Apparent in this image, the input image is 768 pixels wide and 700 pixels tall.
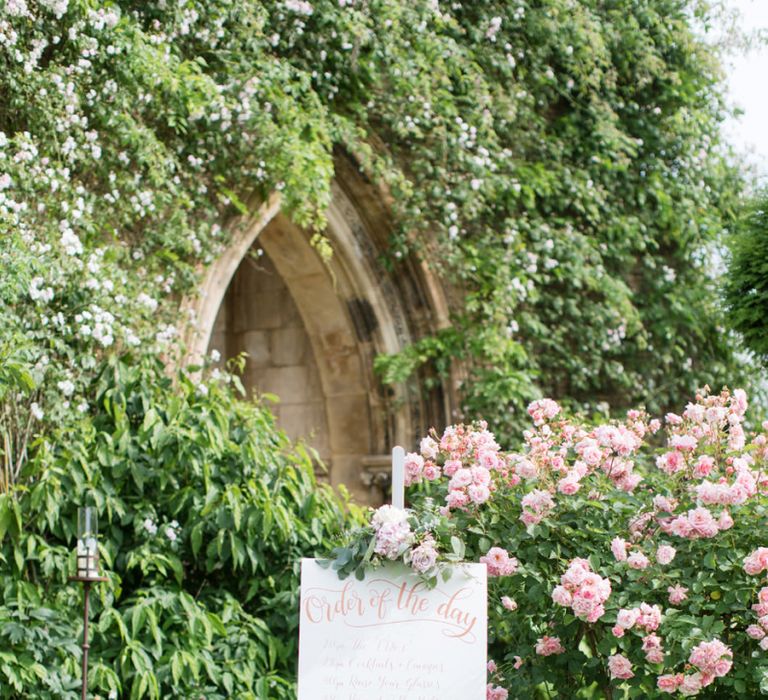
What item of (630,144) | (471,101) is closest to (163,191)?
(471,101)

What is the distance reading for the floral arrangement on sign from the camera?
9.18 ft

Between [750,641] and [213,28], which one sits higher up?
[213,28]

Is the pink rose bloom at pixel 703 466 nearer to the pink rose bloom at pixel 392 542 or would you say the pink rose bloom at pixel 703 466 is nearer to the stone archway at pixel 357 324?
the pink rose bloom at pixel 392 542

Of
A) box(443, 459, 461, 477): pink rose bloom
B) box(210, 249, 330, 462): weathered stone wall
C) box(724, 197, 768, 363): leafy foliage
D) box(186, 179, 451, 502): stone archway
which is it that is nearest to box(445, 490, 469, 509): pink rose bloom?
box(443, 459, 461, 477): pink rose bloom

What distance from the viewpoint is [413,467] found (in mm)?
3201

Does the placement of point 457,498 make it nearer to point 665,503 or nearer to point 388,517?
point 388,517

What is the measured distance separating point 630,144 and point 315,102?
2.43 meters

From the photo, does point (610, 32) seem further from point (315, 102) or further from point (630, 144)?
point (315, 102)

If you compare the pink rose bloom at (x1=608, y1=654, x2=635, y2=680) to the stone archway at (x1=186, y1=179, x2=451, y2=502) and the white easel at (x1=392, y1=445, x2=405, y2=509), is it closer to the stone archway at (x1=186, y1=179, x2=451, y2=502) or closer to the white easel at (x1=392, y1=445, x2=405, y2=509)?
the white easel at (x1=392, y1=445, x2=405, y2=509)

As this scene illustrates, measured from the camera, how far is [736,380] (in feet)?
24.1

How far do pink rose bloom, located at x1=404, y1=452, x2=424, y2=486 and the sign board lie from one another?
1.33 ft

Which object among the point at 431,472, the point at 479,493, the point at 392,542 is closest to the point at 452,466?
the point at 431,472

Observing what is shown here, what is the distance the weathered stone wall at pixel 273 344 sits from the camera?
776 centimetres

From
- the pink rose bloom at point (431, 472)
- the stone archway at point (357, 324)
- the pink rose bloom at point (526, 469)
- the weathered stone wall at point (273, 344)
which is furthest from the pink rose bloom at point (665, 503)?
the weathered stone wall at point (273, 344)
